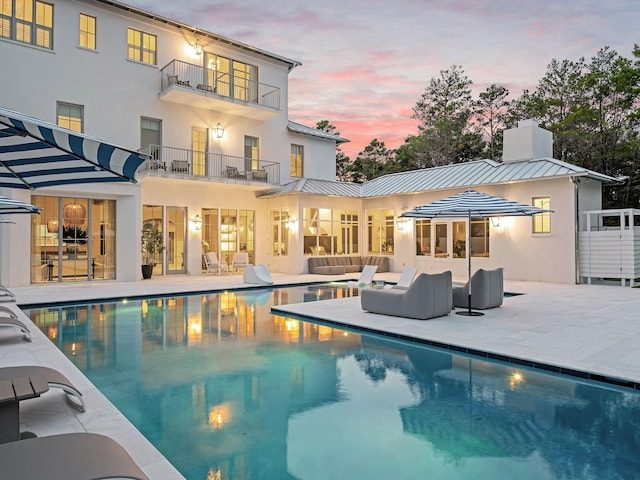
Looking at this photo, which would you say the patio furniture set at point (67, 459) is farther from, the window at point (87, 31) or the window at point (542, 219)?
the window at point (87, 31)

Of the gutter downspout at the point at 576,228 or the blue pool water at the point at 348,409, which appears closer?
the blue pool water at the point at 348,409

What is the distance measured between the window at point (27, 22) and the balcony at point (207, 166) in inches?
181

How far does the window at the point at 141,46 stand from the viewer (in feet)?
55.9

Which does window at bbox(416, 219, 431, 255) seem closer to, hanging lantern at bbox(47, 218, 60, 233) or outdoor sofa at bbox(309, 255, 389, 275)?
outdoor sofa at bbox(309, 255, 389, 275)

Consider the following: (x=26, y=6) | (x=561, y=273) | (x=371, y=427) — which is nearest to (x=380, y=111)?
(x=561, y=273)

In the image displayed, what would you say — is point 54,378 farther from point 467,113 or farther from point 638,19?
point 467,113

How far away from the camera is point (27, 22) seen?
587 inches

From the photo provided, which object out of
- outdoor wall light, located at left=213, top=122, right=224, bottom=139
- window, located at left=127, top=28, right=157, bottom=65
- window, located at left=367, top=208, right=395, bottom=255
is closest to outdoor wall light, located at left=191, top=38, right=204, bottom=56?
window, located at left=127, top=28, right=157, bottom=65

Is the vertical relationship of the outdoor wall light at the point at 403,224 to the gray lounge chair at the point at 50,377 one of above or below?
above

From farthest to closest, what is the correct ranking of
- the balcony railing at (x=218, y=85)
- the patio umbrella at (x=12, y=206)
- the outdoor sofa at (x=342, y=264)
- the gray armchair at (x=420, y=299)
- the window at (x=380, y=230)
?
the window at (x=380, y=230) → the outdoor sofa at (x=342, y=264) → the balcony railing at (x=218, y=85) → the gray armchair at (x=420, y=299) → the patio umbrella at (x=12, y=206)

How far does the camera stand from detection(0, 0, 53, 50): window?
14586mm

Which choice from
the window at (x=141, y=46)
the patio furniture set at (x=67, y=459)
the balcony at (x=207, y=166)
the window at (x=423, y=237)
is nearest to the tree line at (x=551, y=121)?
the window at (x=423, y=237)

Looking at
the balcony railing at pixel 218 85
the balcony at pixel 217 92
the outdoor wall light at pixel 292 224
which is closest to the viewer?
the balcony at pixel 217 92

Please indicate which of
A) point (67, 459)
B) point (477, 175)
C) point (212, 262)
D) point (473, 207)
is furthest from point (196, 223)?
point (67, 459)
